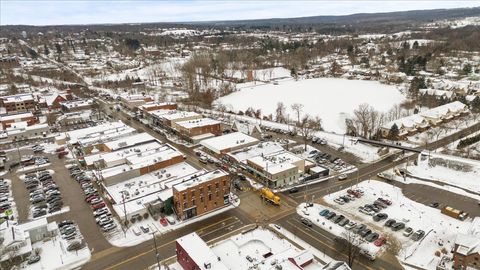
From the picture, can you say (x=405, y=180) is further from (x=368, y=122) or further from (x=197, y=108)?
(x=197, y=108)

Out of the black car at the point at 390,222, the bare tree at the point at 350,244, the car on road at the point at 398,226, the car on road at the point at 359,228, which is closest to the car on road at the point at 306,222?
the bare tree at the point at 350,244

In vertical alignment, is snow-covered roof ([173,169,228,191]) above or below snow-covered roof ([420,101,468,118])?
above

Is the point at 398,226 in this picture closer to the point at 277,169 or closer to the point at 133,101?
the point at 277,169

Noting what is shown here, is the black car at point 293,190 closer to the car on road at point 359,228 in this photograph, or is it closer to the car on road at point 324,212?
the car on road at point 324,212

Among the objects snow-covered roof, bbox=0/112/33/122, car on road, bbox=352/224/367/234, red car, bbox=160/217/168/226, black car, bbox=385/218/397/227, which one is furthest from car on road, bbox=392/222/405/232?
snow-covered roof, bbox=0/112/33/122

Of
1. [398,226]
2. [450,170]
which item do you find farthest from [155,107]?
[450,170]

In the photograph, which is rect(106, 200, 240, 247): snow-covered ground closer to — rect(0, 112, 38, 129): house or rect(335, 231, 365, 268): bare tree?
rect(335, 231, 365, 268): bare tree
